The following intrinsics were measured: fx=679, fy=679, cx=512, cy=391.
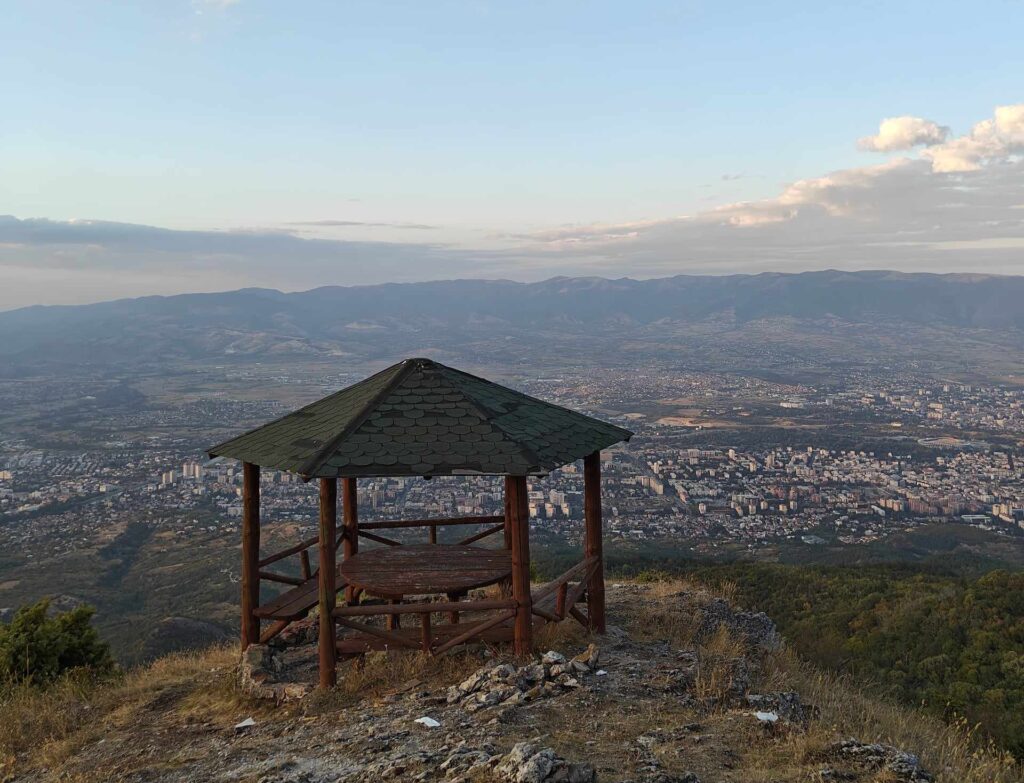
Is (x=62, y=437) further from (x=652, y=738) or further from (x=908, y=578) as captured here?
(x=652, y=738)

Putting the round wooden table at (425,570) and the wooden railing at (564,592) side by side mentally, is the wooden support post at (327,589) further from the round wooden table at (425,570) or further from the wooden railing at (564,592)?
the wooden railing at (564,592)

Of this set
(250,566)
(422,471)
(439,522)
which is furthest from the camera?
(439,522)

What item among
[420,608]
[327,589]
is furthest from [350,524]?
[420,608]

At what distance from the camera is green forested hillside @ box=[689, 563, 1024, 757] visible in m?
15.2

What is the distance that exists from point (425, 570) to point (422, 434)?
1.97 metres

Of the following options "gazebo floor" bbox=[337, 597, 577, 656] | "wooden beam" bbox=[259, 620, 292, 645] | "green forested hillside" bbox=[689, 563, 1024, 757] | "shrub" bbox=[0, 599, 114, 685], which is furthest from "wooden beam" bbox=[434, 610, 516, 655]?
"green forested hillside" bbox=[689, 563, 1024, 757]

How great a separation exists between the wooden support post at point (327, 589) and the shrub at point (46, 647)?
14.9 ft

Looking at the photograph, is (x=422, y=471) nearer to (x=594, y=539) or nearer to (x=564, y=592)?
(x=564, y=592)

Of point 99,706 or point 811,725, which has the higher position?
point 811,725

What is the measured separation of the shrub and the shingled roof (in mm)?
3983

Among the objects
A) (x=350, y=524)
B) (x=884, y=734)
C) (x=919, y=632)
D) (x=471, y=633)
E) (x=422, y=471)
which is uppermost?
(x=422, y=471)

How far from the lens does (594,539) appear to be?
9328mm

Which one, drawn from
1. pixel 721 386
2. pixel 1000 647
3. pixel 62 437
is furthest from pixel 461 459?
pixel 721 386

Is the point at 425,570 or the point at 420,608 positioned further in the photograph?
the point at 425,570
